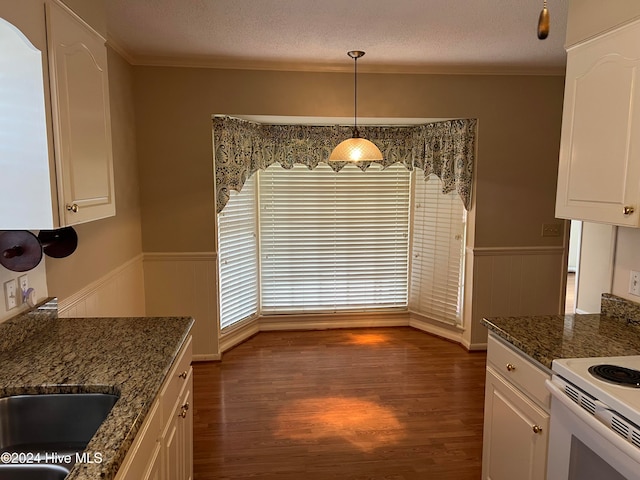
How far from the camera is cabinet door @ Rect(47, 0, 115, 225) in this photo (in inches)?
61.9

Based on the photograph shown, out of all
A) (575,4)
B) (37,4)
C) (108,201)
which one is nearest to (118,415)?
(108,201)

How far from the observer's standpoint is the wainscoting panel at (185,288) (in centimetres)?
389

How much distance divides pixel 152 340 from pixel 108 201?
695 millimetres

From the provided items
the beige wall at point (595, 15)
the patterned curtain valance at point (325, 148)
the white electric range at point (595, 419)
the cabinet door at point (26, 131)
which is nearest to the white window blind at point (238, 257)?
the patterned curtain valance at point (325, 148)

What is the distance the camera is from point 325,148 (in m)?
4.53

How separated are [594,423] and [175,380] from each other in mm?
1530

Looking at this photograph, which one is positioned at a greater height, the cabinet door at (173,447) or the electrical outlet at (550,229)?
the electrical outlet at (550,229)

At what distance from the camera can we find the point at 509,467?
1985 mm

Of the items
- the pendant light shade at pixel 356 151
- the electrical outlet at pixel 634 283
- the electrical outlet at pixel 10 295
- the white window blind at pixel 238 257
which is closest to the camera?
the electrical outlet at pixel 10 295

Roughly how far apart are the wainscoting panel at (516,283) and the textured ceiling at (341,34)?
5.56 ft

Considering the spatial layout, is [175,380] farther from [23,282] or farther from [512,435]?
[512,435]

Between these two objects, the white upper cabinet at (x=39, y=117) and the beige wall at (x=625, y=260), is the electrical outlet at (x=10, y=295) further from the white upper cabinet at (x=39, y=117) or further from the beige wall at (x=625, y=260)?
the beige wall at (x=625, y=260)

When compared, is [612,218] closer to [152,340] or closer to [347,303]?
[152,340]

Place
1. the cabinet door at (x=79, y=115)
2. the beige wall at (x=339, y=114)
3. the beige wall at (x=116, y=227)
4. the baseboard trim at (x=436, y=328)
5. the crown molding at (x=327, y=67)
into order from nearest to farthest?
the cabinet door at (x=79, y=115), the beige wall at (x=116, y=227), the crown molding at (x=327, y=67), the beige wall at (x=339, y=114), the baseboard trim at (x=436, y=328)
